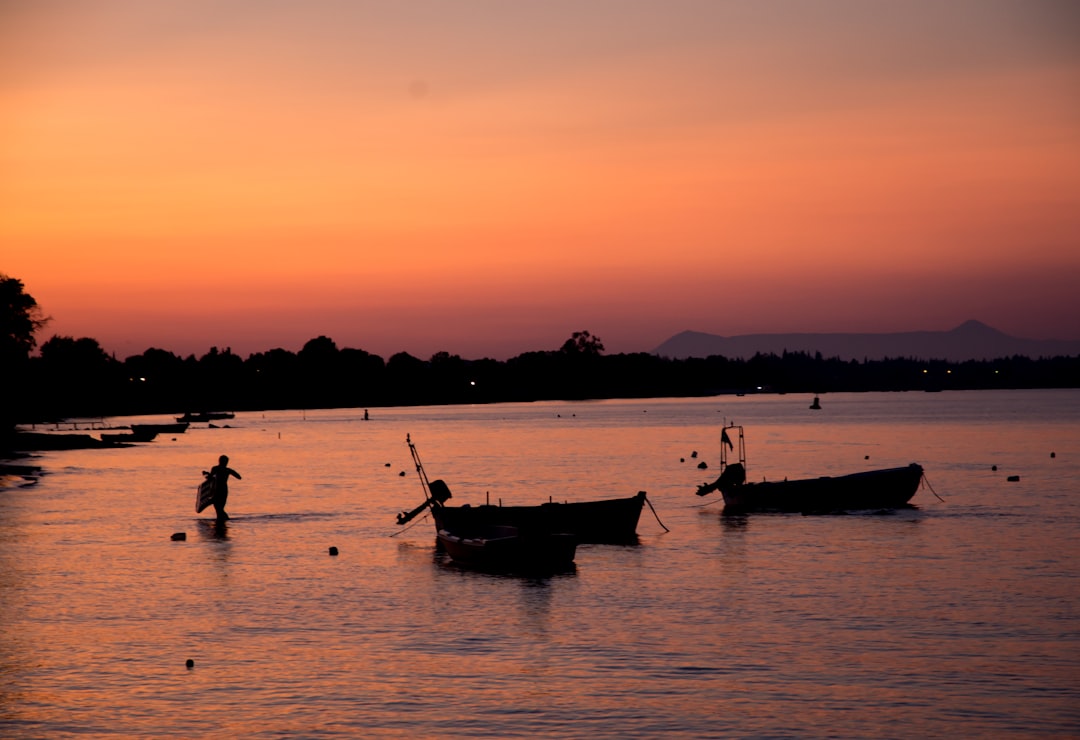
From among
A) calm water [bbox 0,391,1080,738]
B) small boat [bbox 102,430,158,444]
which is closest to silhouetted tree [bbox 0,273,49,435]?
small boat [bbox 102,430,158,444]

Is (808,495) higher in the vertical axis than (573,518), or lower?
lower

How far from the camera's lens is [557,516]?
4669 cm

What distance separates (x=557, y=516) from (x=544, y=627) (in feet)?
55.9

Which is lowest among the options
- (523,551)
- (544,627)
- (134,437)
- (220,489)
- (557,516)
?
(544,627)

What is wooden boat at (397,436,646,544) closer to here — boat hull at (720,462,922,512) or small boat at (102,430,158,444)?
boat hull at (720,462,922,512)

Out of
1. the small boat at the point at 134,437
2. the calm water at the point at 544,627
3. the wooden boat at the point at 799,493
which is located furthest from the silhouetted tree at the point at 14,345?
the wooden boat at the point at 799,493

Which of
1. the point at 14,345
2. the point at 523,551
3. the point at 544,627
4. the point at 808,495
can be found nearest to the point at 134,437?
the point at 14,345

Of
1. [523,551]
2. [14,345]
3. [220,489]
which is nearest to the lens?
[523,551]

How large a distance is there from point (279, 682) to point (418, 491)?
2068 inches

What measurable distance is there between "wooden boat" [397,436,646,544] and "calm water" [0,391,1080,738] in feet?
4.87

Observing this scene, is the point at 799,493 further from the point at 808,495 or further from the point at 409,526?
the point at 409,526

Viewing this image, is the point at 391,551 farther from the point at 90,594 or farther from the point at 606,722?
the point at 606,722

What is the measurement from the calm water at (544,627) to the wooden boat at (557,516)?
4.87ft

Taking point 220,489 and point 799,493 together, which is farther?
point 799,493
